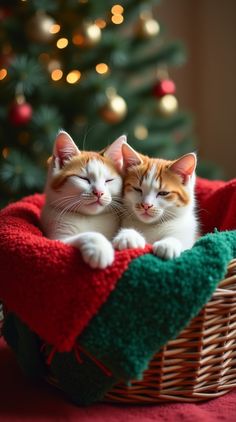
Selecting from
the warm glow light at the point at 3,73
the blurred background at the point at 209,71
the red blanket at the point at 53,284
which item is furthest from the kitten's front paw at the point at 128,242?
the blurred background at the point at 209,71

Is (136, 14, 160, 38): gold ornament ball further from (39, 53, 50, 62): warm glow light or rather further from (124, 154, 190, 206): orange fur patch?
(124, 154, 190, 206): orange fur patch

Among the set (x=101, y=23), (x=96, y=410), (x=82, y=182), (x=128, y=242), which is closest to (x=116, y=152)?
(x=82, y=182)

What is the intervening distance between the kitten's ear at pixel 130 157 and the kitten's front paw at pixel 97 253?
1.17 ft

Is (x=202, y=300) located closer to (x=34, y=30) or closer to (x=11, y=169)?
(x=11, y=169)

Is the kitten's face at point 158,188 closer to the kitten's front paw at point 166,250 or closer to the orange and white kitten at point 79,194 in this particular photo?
the orange and white kitten at point 79,194

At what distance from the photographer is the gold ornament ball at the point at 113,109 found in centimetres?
173

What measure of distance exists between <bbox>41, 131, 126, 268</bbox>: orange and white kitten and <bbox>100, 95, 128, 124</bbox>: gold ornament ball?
0.61 m

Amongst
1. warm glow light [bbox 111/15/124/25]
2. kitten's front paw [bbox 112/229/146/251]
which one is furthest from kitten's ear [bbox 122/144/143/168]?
warm glow light [bbox 111/15/124/25]

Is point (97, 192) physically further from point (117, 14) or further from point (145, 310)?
point (117, 14)

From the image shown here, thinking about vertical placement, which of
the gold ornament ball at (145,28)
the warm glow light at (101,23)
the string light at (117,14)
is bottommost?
the gold ornament ball at (145,28)

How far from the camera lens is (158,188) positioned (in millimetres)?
1081

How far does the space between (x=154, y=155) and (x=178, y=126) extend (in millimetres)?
235

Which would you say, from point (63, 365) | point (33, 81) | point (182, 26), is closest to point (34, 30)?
point (33, 81)

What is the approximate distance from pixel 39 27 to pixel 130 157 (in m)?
0.71
